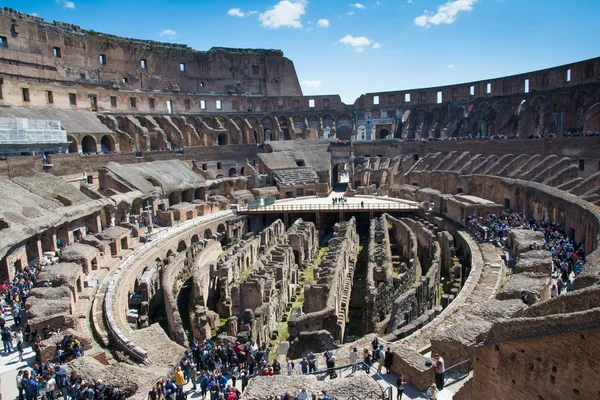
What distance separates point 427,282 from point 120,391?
12.8 metres

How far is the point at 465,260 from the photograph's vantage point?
2438 centimetres

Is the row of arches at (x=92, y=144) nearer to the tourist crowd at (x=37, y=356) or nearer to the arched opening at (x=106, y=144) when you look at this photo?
the arched opening at (x=106, y=144)

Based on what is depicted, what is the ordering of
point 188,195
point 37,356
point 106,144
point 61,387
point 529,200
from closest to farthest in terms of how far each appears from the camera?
point 61,387 → point 37,356 → point 529,200 → point 188,195 → point 106,144

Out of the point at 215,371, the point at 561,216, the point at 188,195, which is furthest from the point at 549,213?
the point at 188,195

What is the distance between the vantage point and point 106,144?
4225 centimetres

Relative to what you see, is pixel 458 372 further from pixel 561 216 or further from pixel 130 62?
pixel 130 62

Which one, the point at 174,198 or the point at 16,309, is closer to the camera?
the point at 16,309

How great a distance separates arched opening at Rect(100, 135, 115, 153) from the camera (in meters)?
41.7

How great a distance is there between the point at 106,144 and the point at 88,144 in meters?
2.27

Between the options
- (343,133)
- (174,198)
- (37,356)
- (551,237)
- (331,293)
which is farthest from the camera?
(343,133)

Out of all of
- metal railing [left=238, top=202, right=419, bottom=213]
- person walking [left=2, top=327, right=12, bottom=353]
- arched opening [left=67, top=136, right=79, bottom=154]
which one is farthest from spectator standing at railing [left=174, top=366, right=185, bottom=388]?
arched opening [left=67, top=136, right=79, bottom=154]

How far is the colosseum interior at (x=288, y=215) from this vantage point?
11.5m

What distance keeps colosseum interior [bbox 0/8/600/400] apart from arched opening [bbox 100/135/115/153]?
0.22 meters

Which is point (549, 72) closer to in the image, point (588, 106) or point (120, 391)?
point (588, 106)
